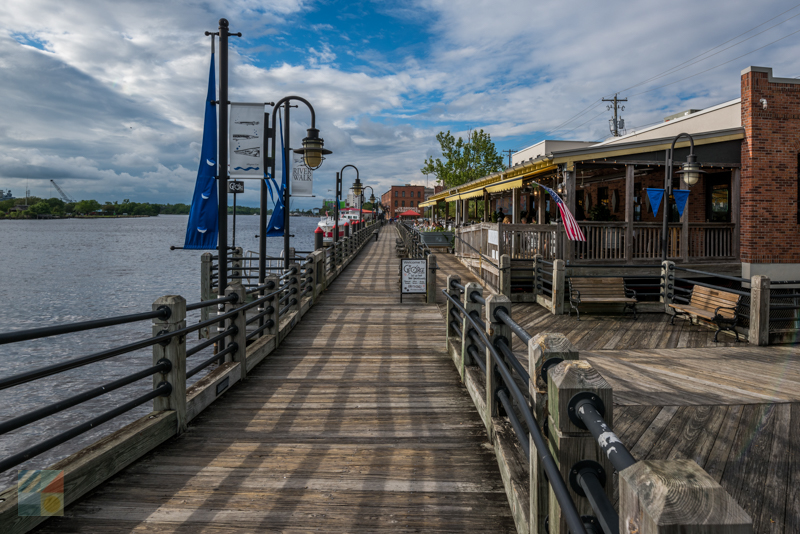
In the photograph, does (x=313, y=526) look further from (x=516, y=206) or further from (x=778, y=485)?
(x=516, y=206)

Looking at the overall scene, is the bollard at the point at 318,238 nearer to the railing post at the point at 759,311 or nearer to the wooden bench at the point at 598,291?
the wooden bench at the point at 598,291

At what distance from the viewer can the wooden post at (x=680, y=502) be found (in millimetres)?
1161

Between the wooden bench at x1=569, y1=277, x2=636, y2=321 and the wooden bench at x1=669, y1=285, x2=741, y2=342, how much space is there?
1.17 metres

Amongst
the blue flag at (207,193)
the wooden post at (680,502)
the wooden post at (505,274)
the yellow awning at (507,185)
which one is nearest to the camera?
the wooden post at (680,502)

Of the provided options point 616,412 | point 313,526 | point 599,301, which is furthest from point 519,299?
point 313,526

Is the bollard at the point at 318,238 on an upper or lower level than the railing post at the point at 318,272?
upper

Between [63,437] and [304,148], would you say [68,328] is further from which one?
[304,148]

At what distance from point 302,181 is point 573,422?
38.6 feet

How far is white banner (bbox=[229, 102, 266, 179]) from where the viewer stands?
26.0 feet

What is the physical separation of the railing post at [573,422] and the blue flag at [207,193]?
24.2 ft

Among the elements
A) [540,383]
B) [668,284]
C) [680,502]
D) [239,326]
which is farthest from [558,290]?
[680,502]

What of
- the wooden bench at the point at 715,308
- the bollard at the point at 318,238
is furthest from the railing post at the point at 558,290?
the bollard at the point at 318,238

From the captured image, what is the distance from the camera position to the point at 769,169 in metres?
13.9

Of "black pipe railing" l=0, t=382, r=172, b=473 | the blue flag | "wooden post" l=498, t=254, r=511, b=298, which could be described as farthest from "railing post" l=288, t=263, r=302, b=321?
"black pipe railing" l=0, t=382, r=172, b=473
